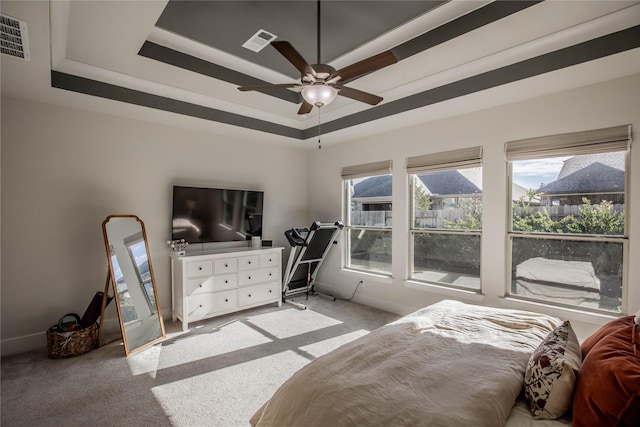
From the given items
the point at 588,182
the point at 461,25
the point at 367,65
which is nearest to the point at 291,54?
the point at 367,65

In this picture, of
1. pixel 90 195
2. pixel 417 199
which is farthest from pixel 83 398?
pixel 417 199

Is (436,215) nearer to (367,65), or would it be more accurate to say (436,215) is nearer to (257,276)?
(367,65)

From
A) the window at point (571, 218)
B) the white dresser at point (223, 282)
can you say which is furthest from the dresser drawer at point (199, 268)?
the window at point (571, 218)

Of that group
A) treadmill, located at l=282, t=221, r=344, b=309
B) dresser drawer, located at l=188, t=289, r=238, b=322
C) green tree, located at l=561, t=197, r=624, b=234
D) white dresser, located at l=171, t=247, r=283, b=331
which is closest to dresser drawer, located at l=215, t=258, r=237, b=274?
white dresser, located at l=171, t=247, r=283, b=331

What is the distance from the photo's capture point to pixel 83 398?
232 cm

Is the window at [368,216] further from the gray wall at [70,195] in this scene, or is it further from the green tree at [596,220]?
the gray wall at [70,195]

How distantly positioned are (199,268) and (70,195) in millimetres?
1564

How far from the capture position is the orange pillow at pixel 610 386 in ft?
3.31

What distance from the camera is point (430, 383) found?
54.9 inches

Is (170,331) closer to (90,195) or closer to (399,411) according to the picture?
(90,195)

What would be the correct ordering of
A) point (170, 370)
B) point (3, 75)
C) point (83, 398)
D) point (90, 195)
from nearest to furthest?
point (83, 398)
point (3, 75)
point (170, 370)
point (90, 195)

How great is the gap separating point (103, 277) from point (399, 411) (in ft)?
11.9

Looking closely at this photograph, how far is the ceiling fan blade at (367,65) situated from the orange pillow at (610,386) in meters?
1.87

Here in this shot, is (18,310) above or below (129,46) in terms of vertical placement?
below
